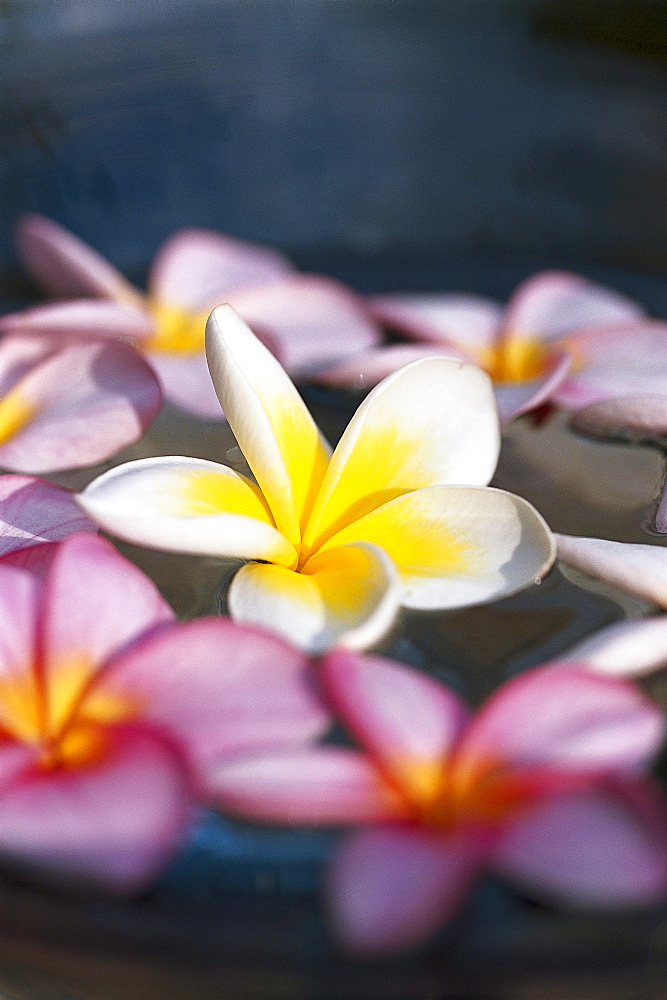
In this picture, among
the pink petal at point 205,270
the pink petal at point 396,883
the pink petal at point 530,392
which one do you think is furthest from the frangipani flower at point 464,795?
the pink petal at point 205,270

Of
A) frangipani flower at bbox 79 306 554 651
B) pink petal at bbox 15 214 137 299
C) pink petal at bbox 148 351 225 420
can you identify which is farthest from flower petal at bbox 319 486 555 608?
pink petal at bbox 15 214 137 299

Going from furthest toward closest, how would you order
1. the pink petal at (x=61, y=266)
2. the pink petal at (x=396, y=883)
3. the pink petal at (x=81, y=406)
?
the pink petal at (x=61, y=266) < the pink petal at (x=81, y=406) < the pink petal at (x=396, y=883)

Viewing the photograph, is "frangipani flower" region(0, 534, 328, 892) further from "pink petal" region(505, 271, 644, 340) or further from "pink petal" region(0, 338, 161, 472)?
"pink petal" region(505, 271, 644, 340)

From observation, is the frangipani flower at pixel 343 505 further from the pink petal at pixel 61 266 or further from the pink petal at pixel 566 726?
the pink petal at pixel 61 266

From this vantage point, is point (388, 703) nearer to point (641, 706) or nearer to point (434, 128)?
point (641, 706)

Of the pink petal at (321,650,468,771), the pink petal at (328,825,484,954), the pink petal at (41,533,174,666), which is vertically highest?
the pink petal at (41,533,174,666)

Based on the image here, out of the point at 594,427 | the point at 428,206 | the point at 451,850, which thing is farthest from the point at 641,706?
the point at 428,206

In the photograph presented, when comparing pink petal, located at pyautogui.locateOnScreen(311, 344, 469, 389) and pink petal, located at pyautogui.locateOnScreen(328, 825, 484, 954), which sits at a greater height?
pink petal, located at pyautogui.locateOnScreen(311, 344, 469, 389)
